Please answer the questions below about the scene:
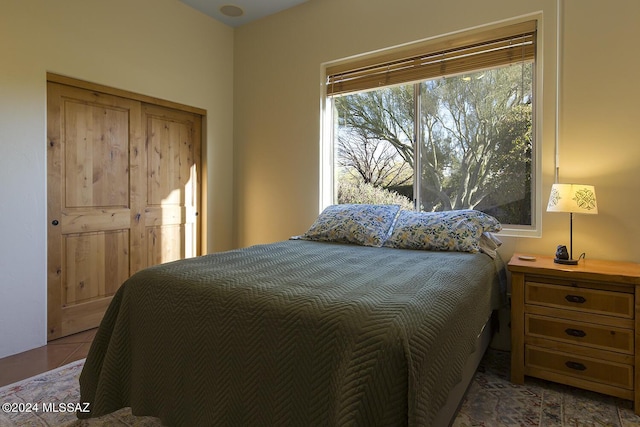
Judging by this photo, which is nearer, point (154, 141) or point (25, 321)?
point (25, 321)

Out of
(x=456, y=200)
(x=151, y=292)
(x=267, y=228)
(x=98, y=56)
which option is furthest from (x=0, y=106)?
(x=456, y=200)

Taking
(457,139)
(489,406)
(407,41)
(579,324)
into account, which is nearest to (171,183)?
(407,41)

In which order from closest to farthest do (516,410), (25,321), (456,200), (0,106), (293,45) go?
(516,410), (0,106), (25,321), (456,200), (293,45)

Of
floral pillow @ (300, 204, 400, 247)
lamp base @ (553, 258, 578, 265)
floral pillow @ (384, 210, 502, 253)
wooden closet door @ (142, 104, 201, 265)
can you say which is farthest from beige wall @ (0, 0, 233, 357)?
lamp base @ (553, 258, 578, 265)

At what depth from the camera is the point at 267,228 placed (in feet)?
12.1

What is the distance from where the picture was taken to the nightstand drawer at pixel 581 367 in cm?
179

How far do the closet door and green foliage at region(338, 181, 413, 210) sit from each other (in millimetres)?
1569

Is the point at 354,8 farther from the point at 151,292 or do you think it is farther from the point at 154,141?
the point at 151,292

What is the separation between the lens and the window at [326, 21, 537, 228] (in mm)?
2535

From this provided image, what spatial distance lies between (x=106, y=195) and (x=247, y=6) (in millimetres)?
2188

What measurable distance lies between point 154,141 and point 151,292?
2.19m

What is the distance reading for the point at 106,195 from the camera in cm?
295

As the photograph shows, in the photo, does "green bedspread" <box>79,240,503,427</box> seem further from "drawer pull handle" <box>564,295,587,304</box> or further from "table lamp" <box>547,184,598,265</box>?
"table lamp" <box>547,184,598,265</box>

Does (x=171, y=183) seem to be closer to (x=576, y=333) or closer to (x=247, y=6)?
(x=247, y=6)
